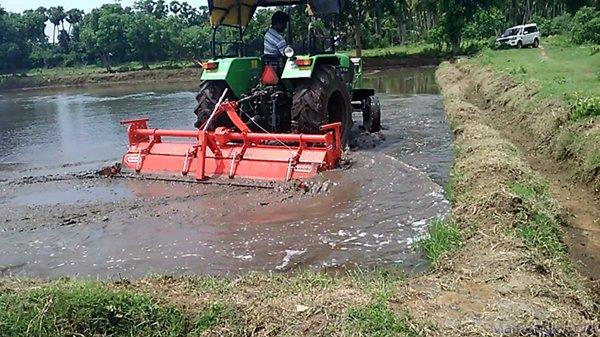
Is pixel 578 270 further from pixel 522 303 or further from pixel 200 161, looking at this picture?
pixel 200 161

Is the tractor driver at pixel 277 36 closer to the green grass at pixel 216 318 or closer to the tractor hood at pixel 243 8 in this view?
the tractor hood at pixel 243 8

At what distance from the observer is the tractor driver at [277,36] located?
909cm

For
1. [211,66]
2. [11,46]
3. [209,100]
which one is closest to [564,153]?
[209,100]

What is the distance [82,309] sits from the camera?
3.51 meters

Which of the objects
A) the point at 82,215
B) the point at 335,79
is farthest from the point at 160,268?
the point at 335,79

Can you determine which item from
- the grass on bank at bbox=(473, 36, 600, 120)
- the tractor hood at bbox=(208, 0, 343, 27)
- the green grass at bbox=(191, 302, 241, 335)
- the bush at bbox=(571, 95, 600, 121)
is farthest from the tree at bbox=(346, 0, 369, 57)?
the green grass at bbox=(191, 302, 241, 335)

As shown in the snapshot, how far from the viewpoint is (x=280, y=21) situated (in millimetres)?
9102

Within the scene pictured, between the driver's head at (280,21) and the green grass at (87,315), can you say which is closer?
the green grass at (87,315)

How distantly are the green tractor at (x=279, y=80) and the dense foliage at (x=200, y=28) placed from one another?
18.9 metres

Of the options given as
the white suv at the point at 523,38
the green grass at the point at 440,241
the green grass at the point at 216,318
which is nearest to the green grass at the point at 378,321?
the green grass at the point at 216,318

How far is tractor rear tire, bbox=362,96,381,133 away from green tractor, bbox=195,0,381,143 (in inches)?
66.9

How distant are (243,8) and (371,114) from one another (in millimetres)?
3206

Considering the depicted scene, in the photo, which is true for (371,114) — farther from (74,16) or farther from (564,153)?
(74,16)

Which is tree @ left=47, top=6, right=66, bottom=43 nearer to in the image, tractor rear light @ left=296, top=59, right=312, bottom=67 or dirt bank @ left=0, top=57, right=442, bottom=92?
dirt bank @ left=0, top=57, right=442, bottom=92
